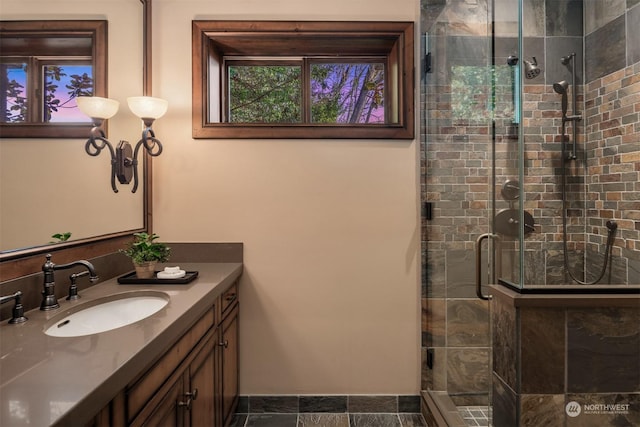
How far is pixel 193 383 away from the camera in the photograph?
4.53 ft

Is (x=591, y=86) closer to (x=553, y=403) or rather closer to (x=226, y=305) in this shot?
(x=553, y=403)

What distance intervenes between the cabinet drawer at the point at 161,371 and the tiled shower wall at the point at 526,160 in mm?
1235

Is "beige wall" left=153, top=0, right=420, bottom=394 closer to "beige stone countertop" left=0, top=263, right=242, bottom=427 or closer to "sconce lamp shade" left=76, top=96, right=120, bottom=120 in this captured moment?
"sconce lamp shade" left=76, top=96, right=120, bottom=120

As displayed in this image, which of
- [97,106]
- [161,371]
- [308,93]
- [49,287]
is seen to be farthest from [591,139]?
[49,287]

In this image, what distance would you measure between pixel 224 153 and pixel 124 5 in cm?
94

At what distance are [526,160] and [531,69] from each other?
412 mm

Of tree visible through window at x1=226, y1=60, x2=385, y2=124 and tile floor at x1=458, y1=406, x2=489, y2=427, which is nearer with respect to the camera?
tile floor at x1=458, y1=406, x2=489, y2=427

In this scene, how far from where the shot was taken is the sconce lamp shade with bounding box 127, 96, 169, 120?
6.15 ft

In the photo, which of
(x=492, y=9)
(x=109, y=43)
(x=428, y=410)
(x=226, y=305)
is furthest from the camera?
(x=428, y=410)

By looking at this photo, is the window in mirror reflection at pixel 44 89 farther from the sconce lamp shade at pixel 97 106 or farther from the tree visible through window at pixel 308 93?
the tree visible through window at pixel 308 93

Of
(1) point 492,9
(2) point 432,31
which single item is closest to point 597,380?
(1) point 492,9

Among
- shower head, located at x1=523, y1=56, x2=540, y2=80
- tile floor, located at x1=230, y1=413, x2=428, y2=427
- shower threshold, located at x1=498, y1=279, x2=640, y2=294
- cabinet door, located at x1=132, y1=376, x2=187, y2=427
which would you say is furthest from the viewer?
tile floor, located at x1=230, y1=413, x2=428, y2=427

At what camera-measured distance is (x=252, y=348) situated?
2217mm

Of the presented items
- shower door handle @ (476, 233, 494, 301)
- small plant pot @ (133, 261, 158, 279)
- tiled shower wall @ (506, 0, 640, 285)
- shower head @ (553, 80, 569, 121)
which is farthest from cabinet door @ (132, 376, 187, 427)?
shower head @ (553, 80, 569, 121)
